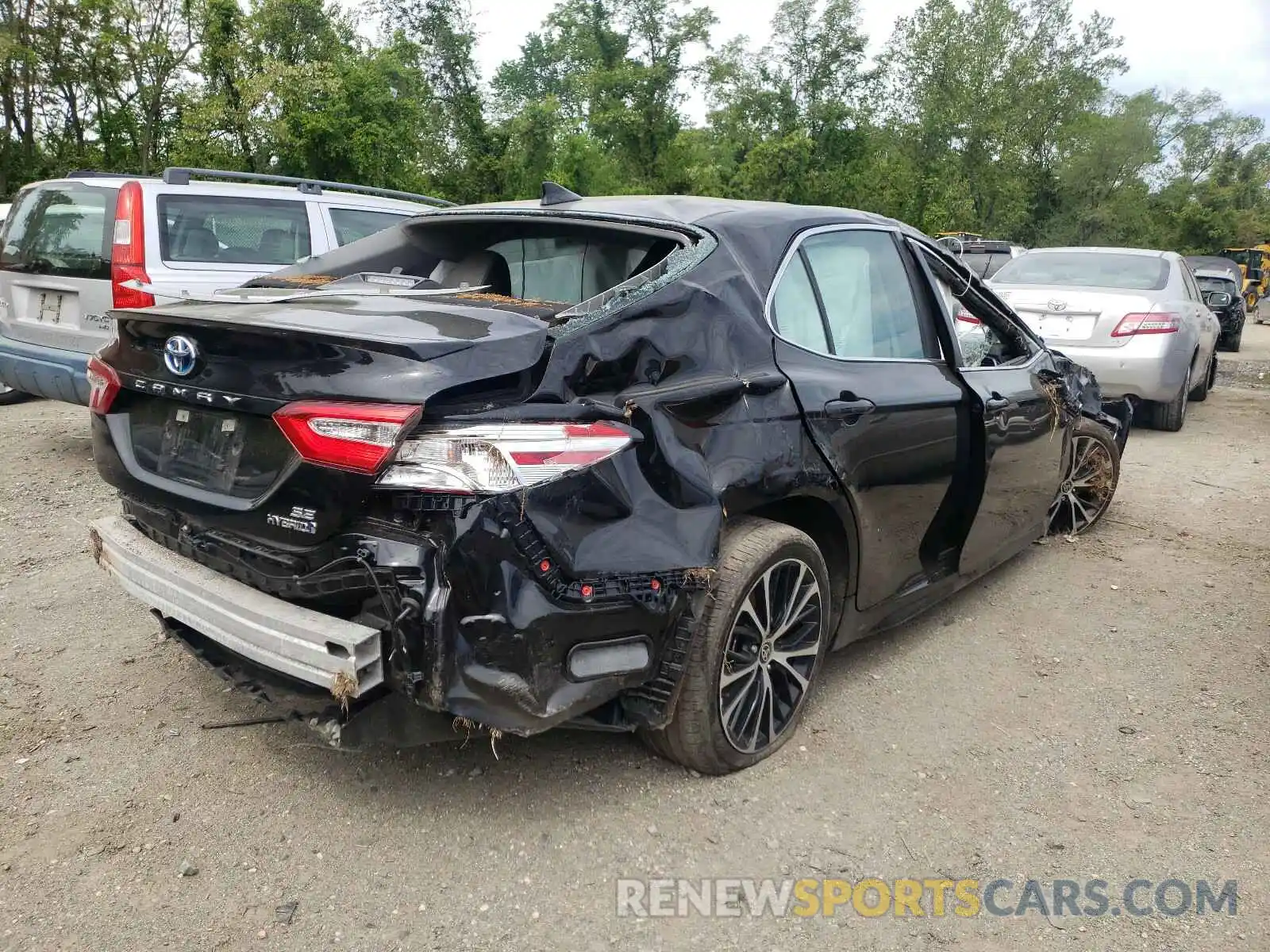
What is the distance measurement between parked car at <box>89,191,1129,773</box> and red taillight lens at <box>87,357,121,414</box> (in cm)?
1

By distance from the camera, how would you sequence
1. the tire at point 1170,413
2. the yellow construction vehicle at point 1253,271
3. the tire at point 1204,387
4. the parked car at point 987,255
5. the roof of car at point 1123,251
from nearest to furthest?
the tire at point 1170,413
the roof of car at point 1123,251
the tire at point 1204,387
the parked car at point 987,255
the yellow construction vehicle at point 1253,271

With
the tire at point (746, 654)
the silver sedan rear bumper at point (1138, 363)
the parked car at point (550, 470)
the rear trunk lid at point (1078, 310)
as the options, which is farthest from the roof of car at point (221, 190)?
the silver sedan rear bumper at point (1138, 363)

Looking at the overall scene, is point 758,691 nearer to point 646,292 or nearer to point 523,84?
point 646,292

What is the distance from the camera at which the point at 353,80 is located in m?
21.6

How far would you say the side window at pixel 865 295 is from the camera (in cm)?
325

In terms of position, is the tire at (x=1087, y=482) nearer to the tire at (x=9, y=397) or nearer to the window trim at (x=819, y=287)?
the window trim at (x=819, y=287)

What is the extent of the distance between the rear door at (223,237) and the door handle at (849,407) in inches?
163

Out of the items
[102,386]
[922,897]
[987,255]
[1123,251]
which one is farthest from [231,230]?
[987,255]

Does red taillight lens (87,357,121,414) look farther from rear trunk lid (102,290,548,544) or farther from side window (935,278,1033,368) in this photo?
side window (935,278,1033,368)

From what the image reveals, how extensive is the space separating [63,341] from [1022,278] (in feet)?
25.5

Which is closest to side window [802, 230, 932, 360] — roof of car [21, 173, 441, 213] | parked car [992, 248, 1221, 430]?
roof of car [21, 173, 441, 213]

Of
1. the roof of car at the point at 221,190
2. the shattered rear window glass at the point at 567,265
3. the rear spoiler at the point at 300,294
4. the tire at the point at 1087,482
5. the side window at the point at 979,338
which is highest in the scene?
the roof of car at the point at 221,190

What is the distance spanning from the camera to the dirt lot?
2281 mm

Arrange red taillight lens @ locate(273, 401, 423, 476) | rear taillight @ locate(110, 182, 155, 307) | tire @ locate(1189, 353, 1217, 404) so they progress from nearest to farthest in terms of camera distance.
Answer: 1. red taillight lens @ locate(273, 401, 423, 476)
2. rear taillight @ locate(110, 182, 155, 307)
3. tire @ locate(1189, 353, 1217, 404)
